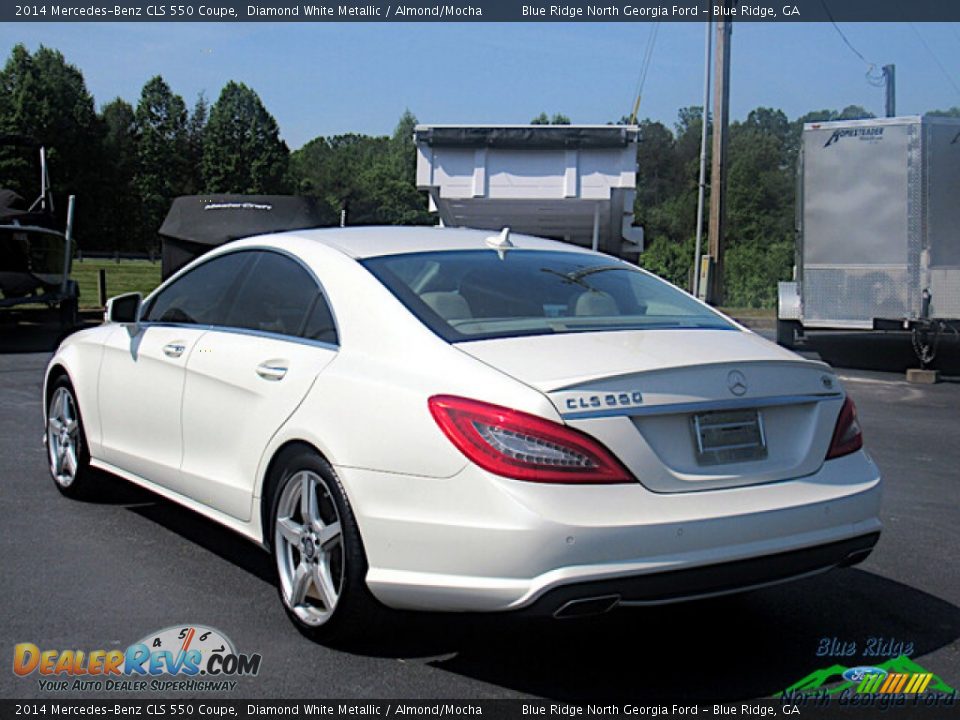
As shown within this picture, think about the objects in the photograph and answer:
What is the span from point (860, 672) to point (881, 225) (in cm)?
1148

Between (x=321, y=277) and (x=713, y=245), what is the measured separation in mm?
19786

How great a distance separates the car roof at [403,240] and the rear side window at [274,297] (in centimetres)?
16

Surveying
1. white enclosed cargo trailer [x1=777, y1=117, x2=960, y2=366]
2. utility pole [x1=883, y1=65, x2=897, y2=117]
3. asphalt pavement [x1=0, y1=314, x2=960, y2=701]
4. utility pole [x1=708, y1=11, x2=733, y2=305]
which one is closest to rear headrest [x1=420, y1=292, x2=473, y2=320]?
asphalt pavement [x1=0, y1=314, x2=960, y2=701]

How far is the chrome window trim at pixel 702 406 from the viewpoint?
11.4ft

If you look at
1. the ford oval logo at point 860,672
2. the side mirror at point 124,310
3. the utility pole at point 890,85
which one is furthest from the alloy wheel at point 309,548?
the utility pole at point 890,85

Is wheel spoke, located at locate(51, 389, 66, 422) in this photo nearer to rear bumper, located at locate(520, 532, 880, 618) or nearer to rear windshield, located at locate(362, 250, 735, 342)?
rear windshield, located at locate(362, 250, 735, 342)

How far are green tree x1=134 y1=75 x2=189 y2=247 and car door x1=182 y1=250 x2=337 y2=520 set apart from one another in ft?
280

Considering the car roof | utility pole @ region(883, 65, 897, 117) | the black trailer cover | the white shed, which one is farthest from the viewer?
utility pole @ region(883, 65, 897, 117)

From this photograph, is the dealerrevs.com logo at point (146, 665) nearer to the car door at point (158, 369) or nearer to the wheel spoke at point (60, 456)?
the car door at point (158, 369)

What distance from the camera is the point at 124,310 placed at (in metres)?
5.74

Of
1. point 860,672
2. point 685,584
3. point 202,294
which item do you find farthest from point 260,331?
point 860,672

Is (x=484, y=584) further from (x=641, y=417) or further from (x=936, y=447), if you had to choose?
(x=936, y=447)

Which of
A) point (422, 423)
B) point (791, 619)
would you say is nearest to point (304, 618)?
point (422, 423)

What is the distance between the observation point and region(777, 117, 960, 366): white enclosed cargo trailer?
551 inches
